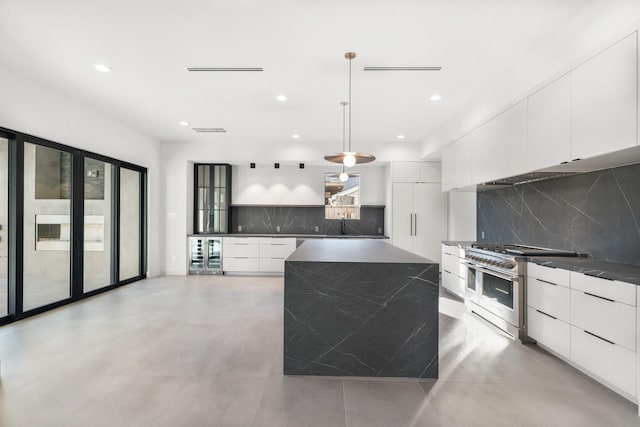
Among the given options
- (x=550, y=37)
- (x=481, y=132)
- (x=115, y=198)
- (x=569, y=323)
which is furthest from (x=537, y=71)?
(x=115, y=198)

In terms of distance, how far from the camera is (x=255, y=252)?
6.54m

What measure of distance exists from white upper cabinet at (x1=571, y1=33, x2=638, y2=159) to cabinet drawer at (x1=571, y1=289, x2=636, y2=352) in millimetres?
1101

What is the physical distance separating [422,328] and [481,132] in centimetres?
295

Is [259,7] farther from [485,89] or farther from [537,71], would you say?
[485,89]

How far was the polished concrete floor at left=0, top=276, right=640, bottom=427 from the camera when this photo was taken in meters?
1.90

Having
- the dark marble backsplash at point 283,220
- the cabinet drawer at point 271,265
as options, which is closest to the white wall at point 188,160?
the dark marble backsplash at point 283,220

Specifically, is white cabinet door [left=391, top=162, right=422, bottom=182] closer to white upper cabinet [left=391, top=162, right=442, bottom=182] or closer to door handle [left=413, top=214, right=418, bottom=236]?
white upper cabinet [left=391, top=162, right=442, bottom=182]

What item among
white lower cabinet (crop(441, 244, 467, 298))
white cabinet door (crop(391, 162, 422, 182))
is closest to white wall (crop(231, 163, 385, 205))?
Result: white cabinet door (crop(391, 162, 422, 182))

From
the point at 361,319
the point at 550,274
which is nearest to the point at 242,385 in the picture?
the point at 361,319

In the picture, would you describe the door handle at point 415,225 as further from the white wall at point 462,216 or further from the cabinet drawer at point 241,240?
the cabinet drawer at point 241,240

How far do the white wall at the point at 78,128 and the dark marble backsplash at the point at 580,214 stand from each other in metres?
6.15

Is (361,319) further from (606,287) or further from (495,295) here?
(495,295)

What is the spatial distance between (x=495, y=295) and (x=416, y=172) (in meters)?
3.38

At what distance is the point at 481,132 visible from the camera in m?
4.07
